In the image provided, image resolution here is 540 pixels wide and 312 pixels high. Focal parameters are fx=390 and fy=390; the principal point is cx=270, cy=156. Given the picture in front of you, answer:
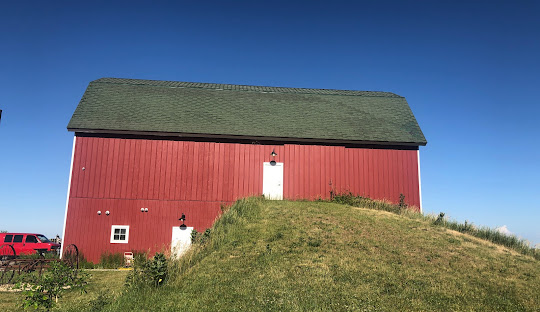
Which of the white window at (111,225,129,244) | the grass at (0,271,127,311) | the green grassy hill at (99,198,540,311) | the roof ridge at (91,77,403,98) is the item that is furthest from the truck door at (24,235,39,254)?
the green grassy hill at (99,198,540,311)

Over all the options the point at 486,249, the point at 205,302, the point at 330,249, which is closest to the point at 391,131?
the point at 486,249

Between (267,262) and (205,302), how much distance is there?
3025 millimetres

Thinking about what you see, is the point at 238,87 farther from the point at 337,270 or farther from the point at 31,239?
the point at 337,270

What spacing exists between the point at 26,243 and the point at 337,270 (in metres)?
18.7

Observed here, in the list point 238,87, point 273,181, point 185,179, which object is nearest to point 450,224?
point 273,181

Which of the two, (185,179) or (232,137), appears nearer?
(185,179)

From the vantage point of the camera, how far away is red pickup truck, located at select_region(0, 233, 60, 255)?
2122 cm

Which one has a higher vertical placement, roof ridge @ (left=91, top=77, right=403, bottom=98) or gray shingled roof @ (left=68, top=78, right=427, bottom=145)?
roof ridge @ (left=91, top=77, right=403, bottom=98)

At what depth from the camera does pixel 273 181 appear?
20500 millimetres

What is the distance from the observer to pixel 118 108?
2142 cm

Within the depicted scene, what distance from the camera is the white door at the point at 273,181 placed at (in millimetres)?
20391

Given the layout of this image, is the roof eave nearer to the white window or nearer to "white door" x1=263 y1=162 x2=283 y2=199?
"white door" x1=263 y1=162 x2=283 y2=199

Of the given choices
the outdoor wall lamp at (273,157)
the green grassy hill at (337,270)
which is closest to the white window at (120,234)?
the green grassy hill at (337,270)

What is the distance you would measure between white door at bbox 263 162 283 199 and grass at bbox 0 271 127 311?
8133 millimetres
